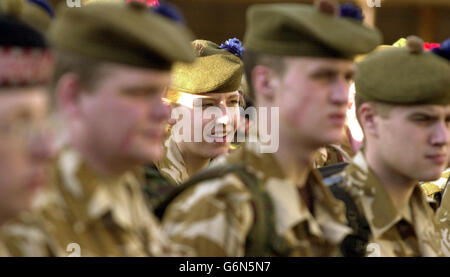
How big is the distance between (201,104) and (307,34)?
2.47 metres

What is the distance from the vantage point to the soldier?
647cm

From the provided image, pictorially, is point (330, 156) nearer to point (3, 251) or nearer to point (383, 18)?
point (3, 251)

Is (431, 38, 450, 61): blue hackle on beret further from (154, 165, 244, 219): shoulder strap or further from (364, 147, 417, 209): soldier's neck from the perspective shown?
(154, 165, 244, 219): shoulder strap

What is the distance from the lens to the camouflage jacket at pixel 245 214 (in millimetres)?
3857

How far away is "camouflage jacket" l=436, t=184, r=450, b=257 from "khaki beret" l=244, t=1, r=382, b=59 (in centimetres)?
209

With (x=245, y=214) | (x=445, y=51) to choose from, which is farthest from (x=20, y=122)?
(x=445, y=51)

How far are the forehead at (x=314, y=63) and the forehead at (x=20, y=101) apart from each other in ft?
4.37

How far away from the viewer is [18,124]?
2.98m

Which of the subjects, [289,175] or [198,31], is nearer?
[289,175]

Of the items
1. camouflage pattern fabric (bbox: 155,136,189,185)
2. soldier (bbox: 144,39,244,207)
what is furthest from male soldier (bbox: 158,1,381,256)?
camouflage pattern fabric (bbox: 155,136,189,185)

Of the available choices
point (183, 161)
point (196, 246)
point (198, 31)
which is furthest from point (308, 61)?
point (198, 31)
